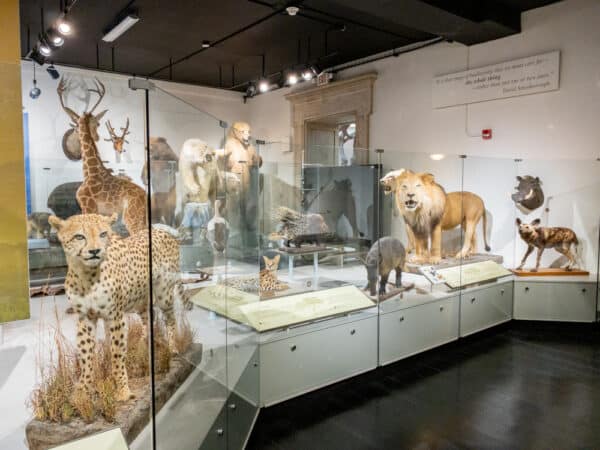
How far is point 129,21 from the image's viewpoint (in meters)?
4.85

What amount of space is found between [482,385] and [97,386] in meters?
2.96

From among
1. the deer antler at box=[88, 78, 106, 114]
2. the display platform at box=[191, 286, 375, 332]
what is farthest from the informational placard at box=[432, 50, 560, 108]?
the deer antler at box=[88, 78, 106, 114]

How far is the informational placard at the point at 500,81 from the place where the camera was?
484 cm

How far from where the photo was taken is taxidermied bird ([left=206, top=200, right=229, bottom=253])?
218 cm

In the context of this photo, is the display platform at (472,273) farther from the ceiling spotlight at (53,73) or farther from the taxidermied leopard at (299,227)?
the ceiling spotlight at (53,73)

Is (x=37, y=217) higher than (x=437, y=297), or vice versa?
(x=37, y=217)

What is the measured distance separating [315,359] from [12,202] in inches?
92.7

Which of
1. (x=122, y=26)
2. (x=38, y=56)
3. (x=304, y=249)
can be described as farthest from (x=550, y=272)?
(x=38, y=56)

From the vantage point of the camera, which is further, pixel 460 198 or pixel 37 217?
pixel 460 198

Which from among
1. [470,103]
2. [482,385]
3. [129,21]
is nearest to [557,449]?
[482,385]

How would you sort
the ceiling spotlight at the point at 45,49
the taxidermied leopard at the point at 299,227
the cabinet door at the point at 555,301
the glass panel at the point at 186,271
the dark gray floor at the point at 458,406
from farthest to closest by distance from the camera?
the ceiling spotlight at the point at 45,49, the cabinet door at the point at 555,301, the taxidermied leopard at the point at 299,227, the dark gray floor at the point at 458,406, the glass panel at the point at 186,271

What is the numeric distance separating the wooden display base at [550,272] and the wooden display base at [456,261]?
24cm

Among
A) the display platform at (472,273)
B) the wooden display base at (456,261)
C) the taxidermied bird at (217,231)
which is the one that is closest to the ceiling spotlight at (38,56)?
the taxidermied bird at (217,231)

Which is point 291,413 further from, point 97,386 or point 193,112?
point 193,112
